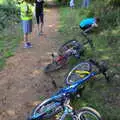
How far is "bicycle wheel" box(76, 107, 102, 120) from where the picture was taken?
5498 mm

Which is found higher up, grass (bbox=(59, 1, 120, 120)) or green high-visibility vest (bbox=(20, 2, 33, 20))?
green high-visibility vest (bbox=(20, 2, 33, 20))

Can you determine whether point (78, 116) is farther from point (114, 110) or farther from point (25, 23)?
point (25, 23)

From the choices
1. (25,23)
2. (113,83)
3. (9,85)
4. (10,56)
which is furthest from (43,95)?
(25,23)

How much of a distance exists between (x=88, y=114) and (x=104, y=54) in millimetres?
4549

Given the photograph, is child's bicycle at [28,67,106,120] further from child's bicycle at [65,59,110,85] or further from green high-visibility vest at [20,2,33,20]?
→ green high-visibility vest at [20,2,33,20]

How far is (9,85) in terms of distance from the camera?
8.38 metres

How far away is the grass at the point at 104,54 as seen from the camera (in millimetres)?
6875

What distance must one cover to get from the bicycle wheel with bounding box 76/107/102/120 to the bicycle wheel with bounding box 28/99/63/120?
512 millimetres

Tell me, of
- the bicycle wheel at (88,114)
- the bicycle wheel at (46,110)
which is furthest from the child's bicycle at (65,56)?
the bicycle wheel at (88,114)

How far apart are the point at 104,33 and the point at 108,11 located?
176cm

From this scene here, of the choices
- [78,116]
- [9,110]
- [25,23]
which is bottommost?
[9,110]

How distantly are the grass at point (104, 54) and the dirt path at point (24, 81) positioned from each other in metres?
1.06

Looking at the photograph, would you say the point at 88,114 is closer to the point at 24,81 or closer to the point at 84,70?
the point at 84,70

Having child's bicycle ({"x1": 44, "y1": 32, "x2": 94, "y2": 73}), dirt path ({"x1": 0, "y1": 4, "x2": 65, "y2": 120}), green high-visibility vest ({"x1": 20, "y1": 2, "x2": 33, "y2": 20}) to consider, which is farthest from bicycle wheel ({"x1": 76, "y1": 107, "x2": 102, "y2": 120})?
green high-visibility vest ({"x1": 20, "y1": 2, "x2": 33, "y2": 20})
